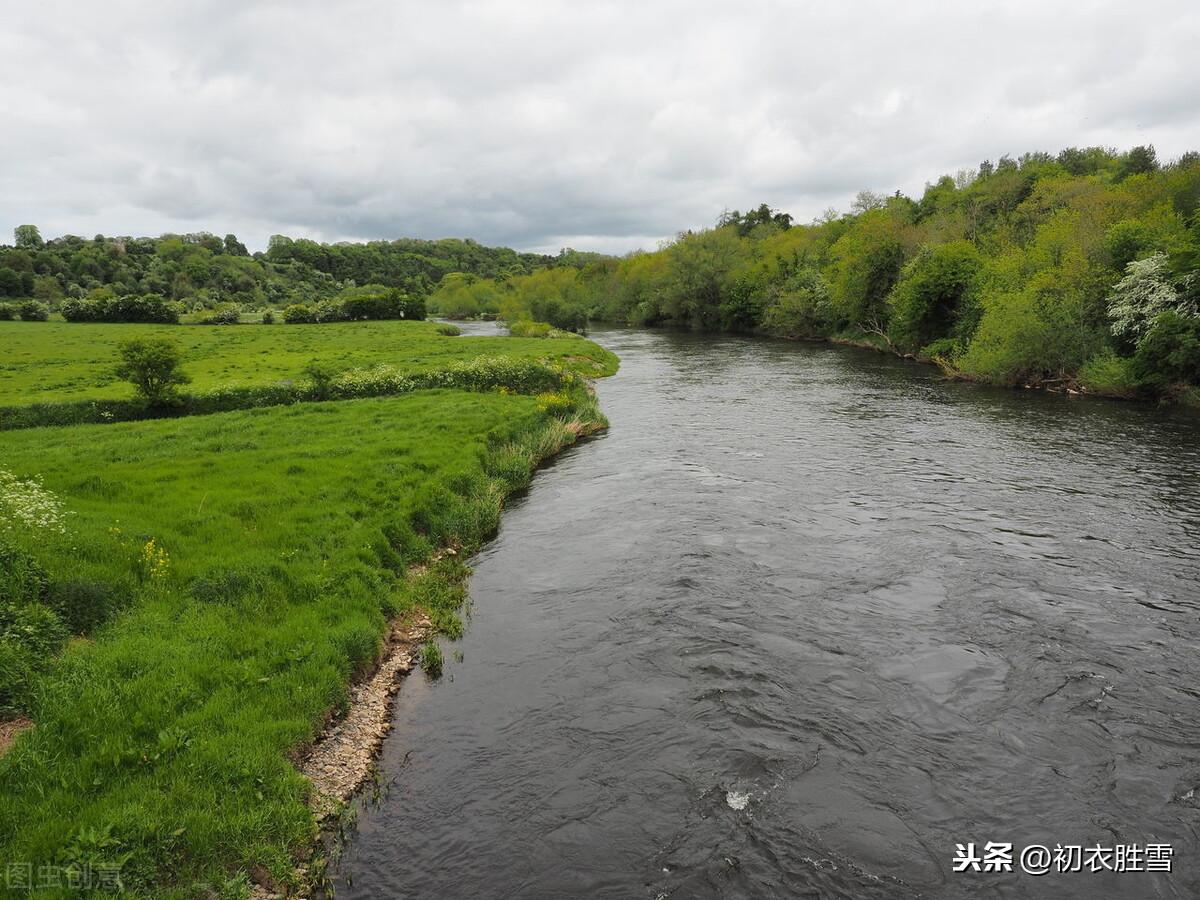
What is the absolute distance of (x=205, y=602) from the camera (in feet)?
40.0

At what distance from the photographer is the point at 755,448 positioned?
28.5m

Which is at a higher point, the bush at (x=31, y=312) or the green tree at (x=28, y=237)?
the green tree at (x=28, y=237)

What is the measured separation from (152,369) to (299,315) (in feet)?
228

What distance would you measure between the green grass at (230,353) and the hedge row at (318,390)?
6.01ft

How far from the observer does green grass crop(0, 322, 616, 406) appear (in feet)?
126

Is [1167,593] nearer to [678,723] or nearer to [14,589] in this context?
[678,723]

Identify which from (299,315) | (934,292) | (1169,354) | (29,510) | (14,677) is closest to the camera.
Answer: (14,677)

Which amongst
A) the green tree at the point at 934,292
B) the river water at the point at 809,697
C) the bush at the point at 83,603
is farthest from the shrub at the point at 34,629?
the green tree at the point at 934,292

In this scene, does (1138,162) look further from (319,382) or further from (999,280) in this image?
(319,382)

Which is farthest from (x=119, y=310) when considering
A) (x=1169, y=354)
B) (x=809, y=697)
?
(x=1169, y=354)

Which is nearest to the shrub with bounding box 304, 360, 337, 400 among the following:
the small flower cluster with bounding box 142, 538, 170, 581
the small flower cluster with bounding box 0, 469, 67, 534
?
the small flower cluster with bounding box 0, 469, 67, 534

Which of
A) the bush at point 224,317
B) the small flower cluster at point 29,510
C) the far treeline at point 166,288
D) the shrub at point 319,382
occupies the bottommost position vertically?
the small flower cluster at point 29,510

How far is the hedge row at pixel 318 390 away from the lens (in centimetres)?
2981

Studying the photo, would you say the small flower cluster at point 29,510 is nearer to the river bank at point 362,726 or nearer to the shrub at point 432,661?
the river bank at point 362,726
